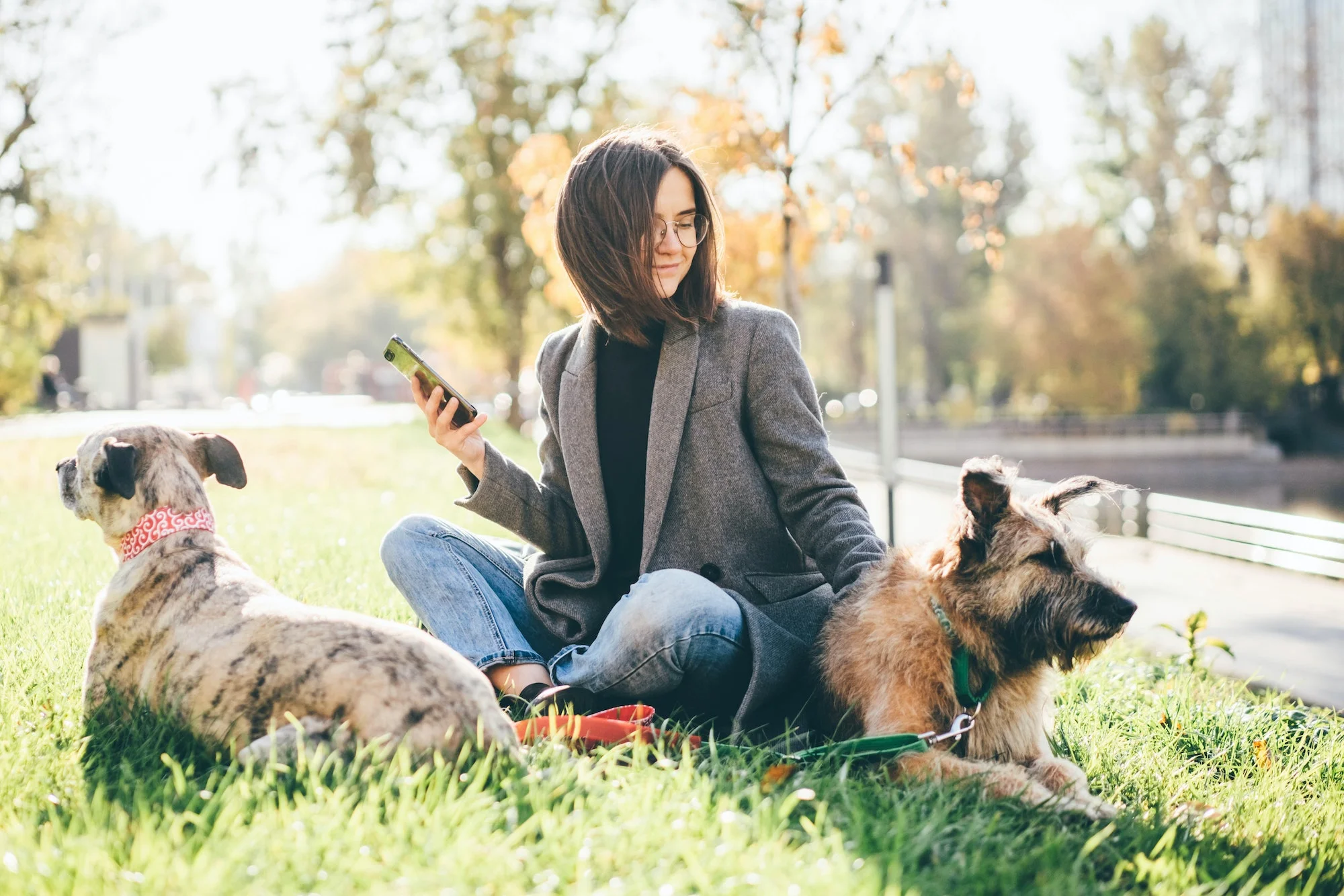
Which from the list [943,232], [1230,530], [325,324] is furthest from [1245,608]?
[325,324]

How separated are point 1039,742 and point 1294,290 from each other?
42.5m

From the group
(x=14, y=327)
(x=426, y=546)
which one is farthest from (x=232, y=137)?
(x=426, y=546)

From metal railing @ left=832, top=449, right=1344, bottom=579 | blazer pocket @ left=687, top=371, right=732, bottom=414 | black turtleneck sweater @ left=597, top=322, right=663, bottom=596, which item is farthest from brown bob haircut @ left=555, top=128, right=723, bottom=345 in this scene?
metal railing @ left=832, top=449, right=1344, bottom=579

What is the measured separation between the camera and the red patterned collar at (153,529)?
323 cm

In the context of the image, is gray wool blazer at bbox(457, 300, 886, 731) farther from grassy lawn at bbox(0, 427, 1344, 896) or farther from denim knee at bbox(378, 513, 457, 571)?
grassy lawn at bbox(0, 427, 1344, 896)

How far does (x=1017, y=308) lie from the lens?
4625cm

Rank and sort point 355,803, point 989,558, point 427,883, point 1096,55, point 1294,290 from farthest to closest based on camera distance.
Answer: point 1096,55 < point 1294,290 < point 989,558 < point 355,803 < point 427,883

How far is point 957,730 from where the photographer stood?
3.11 meters

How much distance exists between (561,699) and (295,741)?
1.17m

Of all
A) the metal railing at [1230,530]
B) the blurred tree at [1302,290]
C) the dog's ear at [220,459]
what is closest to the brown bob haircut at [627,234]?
the dog's ear at [220,459]

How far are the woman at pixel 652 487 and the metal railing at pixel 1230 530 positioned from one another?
5219mm

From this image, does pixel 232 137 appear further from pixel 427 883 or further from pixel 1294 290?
pixel 1294 290

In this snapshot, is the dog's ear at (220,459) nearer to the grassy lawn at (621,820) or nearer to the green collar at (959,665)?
the grassy lawn at (621,820)

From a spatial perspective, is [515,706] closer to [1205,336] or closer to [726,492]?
[726,492]
